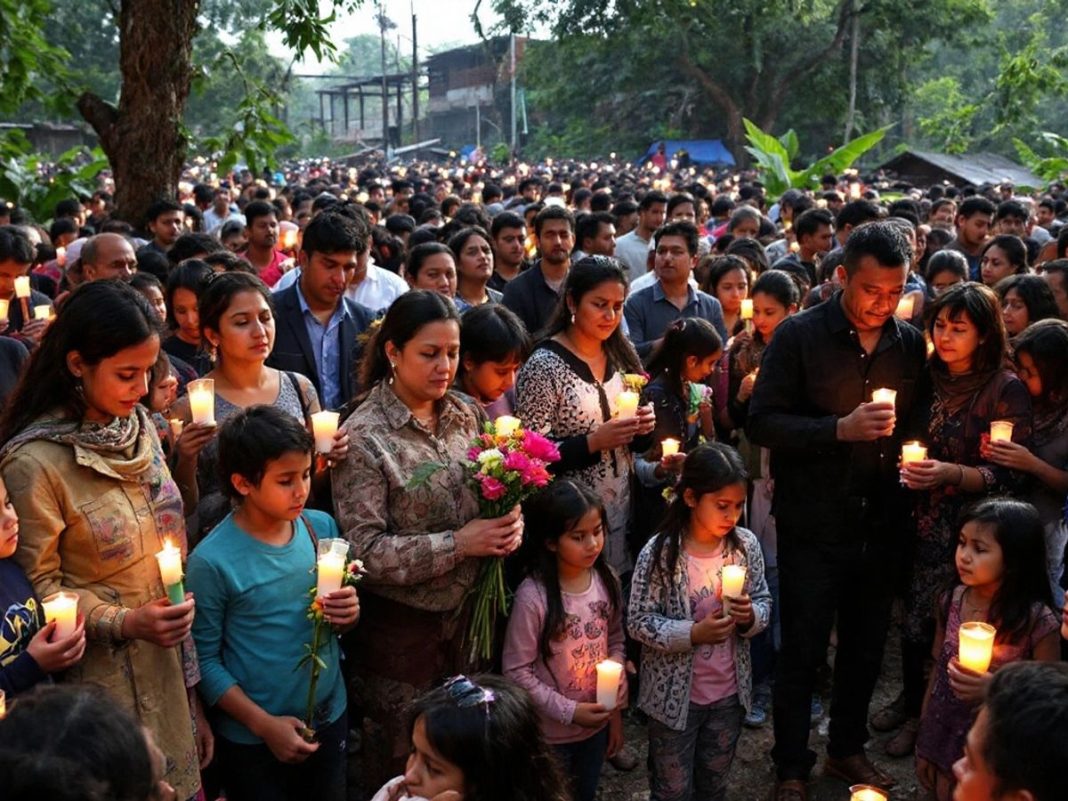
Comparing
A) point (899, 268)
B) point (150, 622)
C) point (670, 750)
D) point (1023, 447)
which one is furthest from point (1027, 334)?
point (150, 622)

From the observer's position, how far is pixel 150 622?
8.95 feet

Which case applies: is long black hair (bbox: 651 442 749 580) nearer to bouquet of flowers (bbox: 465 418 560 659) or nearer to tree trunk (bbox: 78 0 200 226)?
bouquet of flowers (bbox: 465 418 560 659)

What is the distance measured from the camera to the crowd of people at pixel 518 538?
262 cm

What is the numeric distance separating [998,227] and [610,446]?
21.5 ft

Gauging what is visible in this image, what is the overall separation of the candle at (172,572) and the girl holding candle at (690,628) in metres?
1.70

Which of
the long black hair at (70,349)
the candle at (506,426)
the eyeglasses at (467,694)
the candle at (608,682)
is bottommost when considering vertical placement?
the candle at (608,682)

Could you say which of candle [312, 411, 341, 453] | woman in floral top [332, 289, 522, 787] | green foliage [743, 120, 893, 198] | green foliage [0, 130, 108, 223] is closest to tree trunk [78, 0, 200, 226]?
green foliage [0, 130, 108, 223]

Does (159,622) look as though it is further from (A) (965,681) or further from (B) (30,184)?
(B) (30,184)

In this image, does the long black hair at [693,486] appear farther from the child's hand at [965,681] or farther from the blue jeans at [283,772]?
the blue jeans at [283,772]

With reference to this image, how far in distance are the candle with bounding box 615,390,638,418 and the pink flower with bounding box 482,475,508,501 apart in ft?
3.27

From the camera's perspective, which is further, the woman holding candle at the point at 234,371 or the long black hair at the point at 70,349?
the woman holding candle at the point at 234,371

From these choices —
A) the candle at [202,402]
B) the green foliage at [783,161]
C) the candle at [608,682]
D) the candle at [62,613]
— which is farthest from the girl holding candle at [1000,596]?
the green foliage at [783,161]

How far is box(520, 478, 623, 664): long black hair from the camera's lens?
3.62 metres

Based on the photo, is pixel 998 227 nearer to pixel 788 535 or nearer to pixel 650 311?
pixel 650 311
